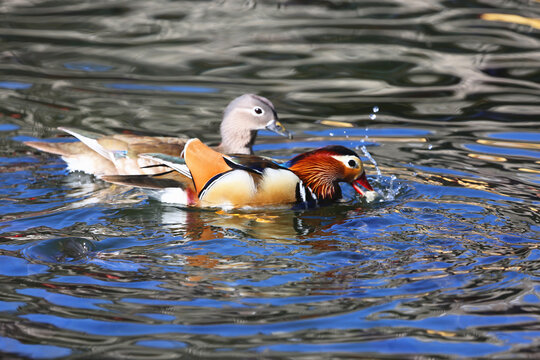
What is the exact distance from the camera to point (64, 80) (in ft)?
36.2

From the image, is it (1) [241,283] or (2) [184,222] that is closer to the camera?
(1) [241,283]

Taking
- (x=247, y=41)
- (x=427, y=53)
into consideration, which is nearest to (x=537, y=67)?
(x=427, y=53)

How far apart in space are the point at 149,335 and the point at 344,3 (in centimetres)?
885

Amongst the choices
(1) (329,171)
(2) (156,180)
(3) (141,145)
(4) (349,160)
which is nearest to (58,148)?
(3) (141,145)

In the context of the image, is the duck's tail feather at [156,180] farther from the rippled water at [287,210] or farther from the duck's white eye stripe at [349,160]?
the duck's white eye stripe at [349,160]

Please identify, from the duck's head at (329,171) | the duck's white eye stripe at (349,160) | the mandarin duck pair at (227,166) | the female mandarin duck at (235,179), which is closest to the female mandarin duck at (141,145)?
the mandarin duck pair at (227,166)

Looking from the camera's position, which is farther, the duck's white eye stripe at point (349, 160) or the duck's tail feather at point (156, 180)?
the duck's white eye stripe at point (349, 160)

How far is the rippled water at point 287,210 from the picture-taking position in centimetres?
466

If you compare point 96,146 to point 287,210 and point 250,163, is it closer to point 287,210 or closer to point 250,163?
point 250,163

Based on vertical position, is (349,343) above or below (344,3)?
below

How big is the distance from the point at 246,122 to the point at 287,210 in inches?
66.5

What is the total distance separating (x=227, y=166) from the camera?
7293 millimetres

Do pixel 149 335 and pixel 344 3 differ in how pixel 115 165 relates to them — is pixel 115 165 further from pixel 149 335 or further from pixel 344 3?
pixel 344 3

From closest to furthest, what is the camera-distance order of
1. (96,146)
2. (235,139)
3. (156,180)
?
(156,180), (96,146), (235,139)
